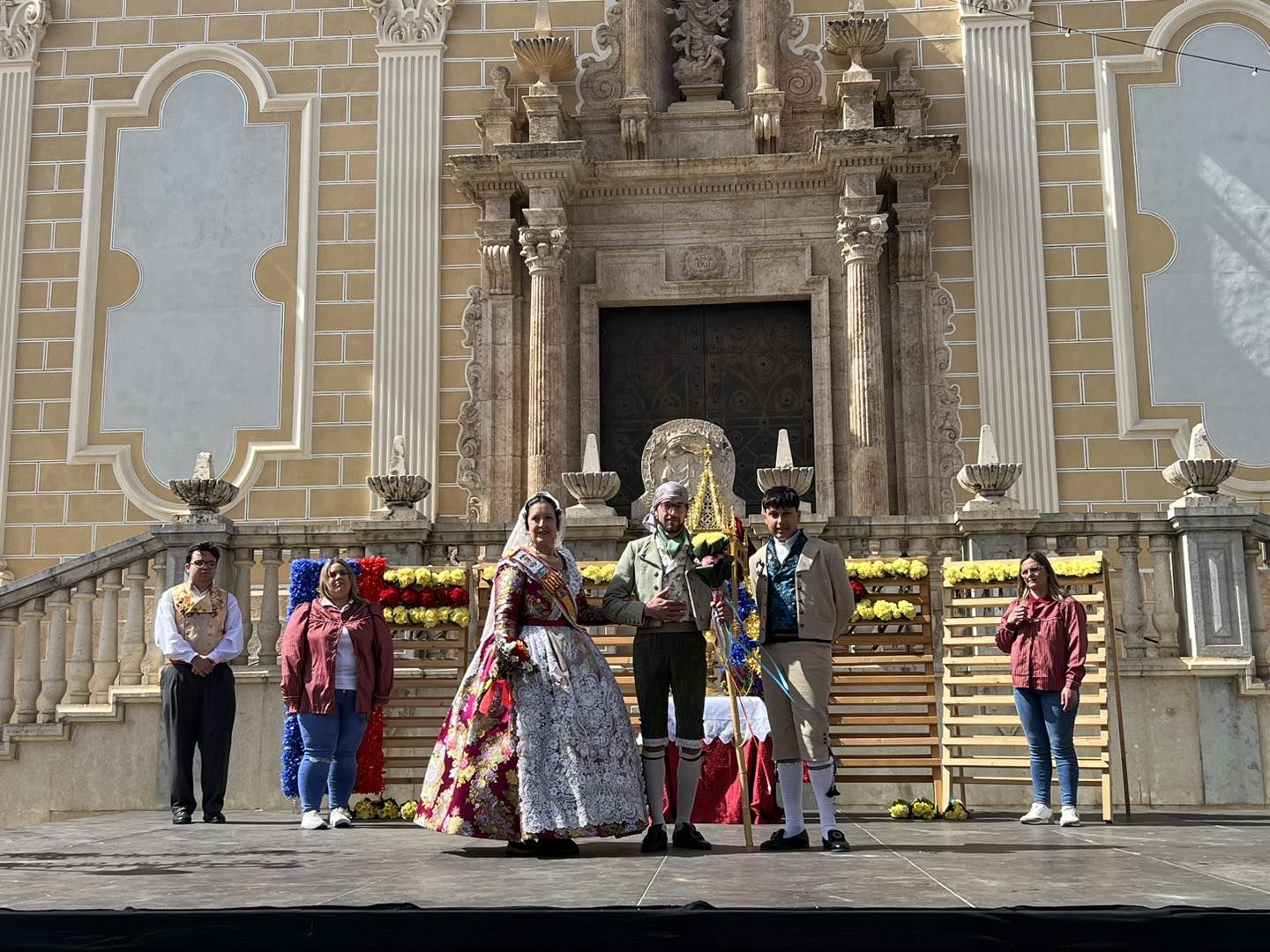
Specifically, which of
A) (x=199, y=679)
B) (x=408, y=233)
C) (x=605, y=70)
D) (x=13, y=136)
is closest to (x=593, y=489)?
(x=199, y=679)

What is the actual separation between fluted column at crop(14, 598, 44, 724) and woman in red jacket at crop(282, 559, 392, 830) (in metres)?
3.13

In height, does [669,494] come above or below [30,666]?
above

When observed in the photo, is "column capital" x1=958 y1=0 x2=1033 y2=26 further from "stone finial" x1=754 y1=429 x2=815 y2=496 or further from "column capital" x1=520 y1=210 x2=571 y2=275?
"stone finial" x1=754 y1=429 x2=815 y2=496

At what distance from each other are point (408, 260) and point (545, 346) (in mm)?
1960

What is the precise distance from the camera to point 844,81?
14.9 m

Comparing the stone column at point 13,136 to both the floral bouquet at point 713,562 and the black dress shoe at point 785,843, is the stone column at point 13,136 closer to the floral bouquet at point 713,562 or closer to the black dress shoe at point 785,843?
the floral bouquet at point 713,562

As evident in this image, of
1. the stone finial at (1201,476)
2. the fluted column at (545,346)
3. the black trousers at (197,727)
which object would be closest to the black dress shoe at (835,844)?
the black trousers at (197,727)

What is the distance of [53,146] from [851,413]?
9.42 m

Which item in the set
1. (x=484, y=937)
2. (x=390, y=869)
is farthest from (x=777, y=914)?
(x=390, y=869)

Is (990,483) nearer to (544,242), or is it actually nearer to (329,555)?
(329,555)

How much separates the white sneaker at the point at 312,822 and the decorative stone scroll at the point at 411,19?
33.1 feet

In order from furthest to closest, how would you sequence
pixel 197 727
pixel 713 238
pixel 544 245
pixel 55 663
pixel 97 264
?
pixel 97 264
pixel 713 238
pixel 544 245
pixel 55 663
pixel 197 727

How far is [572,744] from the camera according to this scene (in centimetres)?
674

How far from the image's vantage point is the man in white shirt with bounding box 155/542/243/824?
Answer: 916cm
